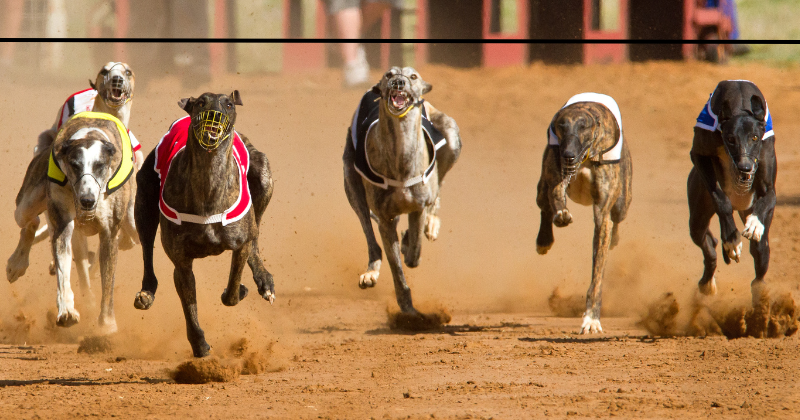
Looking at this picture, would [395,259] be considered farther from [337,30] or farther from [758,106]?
[337,30]

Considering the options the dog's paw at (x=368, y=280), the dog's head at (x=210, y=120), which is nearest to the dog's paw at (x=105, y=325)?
the dog's paw at (x=368, y=280)

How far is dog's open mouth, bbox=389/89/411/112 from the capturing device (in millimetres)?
7551

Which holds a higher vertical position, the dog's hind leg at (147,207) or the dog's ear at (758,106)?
the dog's ear at (758,106)

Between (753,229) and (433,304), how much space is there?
2.89 m

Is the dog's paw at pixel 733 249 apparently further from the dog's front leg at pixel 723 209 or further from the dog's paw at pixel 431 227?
the dog's paw at pixel 431 227

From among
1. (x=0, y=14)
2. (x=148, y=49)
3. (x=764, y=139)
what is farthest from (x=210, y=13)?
(x=764, y=139)

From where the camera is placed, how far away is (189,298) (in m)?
6.20

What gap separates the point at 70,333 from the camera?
830cm

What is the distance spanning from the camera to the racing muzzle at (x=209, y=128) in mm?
5598

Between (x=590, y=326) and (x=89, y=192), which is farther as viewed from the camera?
(x=590, y=326)

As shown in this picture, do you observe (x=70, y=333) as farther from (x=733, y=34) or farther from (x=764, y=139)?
(x=733, y=34)

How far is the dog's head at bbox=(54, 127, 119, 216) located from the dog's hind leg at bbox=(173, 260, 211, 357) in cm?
85

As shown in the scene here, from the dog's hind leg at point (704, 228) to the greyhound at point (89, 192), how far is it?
189 inches

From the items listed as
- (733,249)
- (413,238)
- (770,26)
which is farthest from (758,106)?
(770,26)
